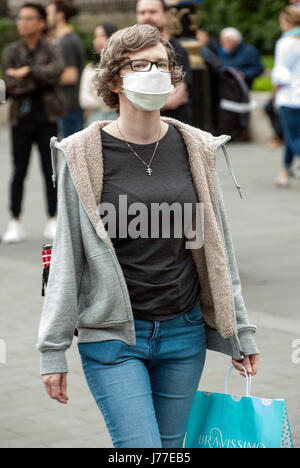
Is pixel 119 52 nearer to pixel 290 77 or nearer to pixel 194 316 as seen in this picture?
pixel 194 316

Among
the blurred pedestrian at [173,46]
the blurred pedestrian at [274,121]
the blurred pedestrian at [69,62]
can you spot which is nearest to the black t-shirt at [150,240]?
the blurred pedestrian at [173,46]

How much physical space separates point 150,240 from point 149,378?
439 millimetres

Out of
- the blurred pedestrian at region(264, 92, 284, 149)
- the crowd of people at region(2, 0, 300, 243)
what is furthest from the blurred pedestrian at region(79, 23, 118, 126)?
the blurred pedestrian at region(264, 92, 284, 149)

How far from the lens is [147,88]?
3344 millimetres

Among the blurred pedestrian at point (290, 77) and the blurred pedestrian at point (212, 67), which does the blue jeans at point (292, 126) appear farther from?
the blurred pedestrian at point (212, 67)

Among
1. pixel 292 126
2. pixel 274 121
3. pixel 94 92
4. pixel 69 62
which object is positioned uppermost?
pixel 94 92

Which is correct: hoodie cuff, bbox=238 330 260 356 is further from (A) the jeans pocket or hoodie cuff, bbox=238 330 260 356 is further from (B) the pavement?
(B) the pavement

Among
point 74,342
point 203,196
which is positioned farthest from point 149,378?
point 74,342

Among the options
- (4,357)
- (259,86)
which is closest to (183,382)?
(4,357)

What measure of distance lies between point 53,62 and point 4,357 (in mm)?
4120

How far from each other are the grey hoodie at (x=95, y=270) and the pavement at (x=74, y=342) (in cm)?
140

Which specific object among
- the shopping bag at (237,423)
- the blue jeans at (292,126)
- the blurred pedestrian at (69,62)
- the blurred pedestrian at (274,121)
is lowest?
the blurred pedestrian at (274,121)

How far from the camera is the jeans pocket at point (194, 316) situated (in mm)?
3363
